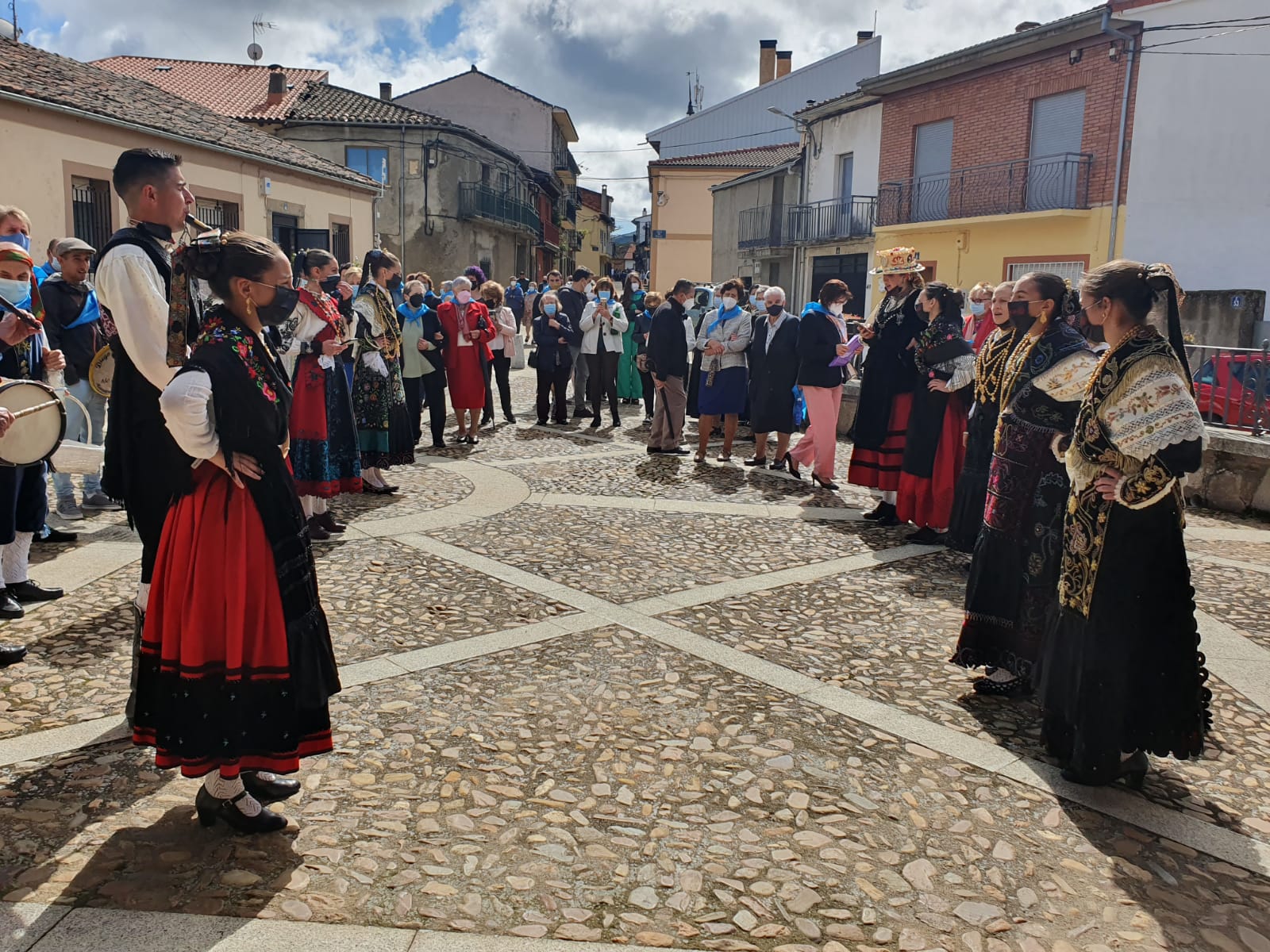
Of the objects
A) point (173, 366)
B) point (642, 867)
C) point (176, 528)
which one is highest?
point (173, 366)

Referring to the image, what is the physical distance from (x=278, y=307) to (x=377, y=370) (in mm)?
5454

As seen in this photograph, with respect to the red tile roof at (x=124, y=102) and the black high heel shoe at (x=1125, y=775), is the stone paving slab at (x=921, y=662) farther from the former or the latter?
the red tile roof at (x=124, y=102)

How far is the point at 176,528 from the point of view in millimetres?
2895

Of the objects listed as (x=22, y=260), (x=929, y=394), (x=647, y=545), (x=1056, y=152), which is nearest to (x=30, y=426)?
(x=22, y=260)

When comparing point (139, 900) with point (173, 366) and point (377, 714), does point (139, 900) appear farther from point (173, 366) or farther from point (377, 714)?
point (173, 366)

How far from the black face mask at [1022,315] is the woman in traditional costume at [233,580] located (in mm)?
3253

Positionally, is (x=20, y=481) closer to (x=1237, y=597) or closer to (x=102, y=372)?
(x=102, y=372)

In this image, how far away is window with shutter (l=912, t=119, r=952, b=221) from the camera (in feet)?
77.9

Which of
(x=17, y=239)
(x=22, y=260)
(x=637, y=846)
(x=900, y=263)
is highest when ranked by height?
(x=900, y=263)

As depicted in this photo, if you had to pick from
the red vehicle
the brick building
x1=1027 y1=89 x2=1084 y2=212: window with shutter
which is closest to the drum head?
the red vehicle

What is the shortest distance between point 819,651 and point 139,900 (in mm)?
3184

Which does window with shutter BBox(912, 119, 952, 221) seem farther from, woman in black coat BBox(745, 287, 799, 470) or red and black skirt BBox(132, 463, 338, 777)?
red and black skirt BBox(132, 463, 338, 777)

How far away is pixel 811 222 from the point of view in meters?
28.6

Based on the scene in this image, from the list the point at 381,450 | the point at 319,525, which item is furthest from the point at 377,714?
the point at 381,450
